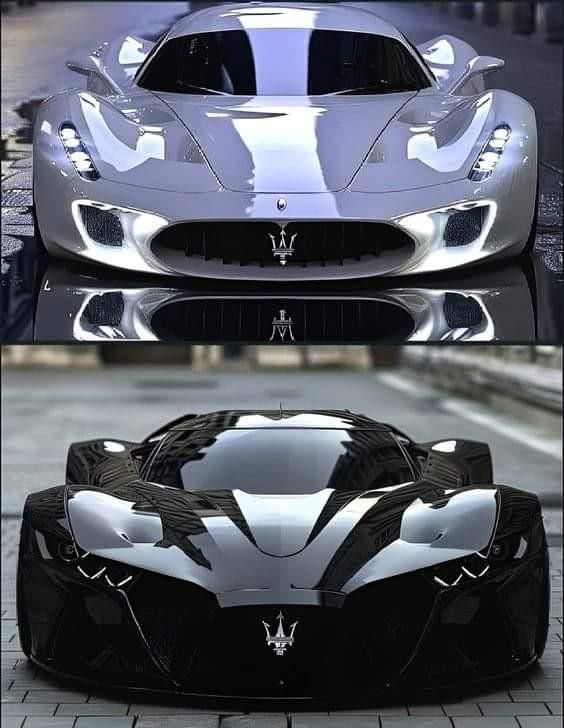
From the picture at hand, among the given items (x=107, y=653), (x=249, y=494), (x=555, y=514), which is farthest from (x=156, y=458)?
(x=555, y=514)

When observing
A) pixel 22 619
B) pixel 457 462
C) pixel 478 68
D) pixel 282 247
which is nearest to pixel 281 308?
pixel 282 247

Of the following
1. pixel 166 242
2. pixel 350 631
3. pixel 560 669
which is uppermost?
pixel 166 242

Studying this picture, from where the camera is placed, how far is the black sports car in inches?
140

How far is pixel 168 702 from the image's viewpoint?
367 centimetres

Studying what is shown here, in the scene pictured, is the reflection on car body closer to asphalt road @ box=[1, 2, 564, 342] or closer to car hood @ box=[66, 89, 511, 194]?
asphalt road @ box=[1, 2, 564, 342]

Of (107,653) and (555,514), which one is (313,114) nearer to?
(107,653)

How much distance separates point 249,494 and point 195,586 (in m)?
0.47

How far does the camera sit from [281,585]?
3.56m

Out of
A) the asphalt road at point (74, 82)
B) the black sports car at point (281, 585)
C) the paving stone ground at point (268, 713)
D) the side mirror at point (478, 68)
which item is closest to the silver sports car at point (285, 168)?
the asphalt road at point (74, 82)

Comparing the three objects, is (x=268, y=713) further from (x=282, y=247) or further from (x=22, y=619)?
(x=282, y=247)

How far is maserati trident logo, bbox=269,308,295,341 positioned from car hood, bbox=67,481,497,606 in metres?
0.50

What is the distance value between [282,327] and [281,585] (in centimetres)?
73

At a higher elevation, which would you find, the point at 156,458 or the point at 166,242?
the point at 166,242

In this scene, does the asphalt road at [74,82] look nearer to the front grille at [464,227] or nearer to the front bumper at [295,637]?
the front grille at [464,227]
